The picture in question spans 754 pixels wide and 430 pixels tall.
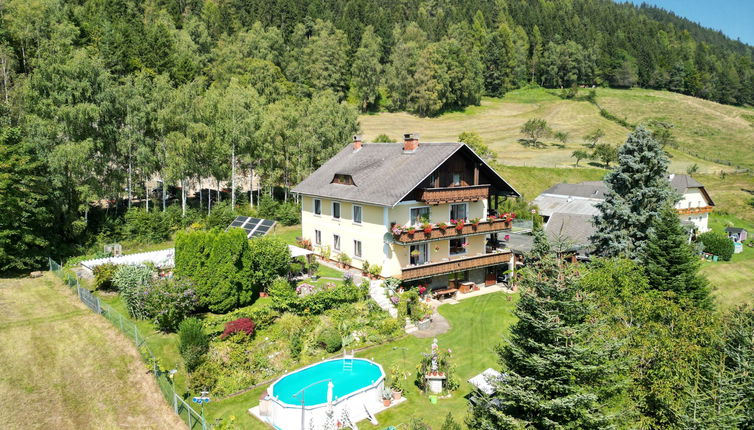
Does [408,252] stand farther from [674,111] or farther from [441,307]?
[674,111]

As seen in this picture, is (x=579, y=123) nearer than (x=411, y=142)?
No

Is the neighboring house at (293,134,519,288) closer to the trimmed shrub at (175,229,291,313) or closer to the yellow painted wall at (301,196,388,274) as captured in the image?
the yellow painted wall at (301,196,388,274)

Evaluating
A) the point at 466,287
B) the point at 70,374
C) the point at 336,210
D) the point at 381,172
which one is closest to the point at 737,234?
the point at 466,287

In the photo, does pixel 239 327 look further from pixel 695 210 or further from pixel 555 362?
pixel 695 210

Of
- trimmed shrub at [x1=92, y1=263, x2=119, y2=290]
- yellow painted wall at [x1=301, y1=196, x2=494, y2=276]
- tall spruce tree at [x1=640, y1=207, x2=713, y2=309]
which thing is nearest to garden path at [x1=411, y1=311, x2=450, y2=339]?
yellow painted wall at [x1=301, y1=196, x2=494, y2=276]

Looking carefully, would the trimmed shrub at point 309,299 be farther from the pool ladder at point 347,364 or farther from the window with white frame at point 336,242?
the window with white frame at point 336,242

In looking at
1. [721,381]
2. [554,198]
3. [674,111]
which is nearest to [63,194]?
[721,381]
